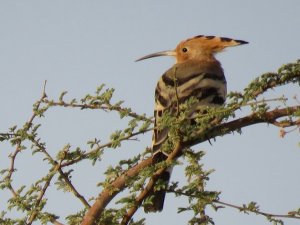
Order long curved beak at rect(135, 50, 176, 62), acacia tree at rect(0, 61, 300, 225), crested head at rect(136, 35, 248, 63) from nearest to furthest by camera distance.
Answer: acacia tree at rect(0, 61, 300, 225) → crested head at rect(136, 35, 248, 63) → long curved beak at rect(135, 50, 176, 62)

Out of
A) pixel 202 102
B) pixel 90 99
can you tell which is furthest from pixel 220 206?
pixel 202 102

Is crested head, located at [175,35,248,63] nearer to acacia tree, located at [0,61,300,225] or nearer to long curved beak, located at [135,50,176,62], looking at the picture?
long curved beak, located at [135,50,176,62]

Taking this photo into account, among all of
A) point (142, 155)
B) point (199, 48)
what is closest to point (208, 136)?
point (142, 155)

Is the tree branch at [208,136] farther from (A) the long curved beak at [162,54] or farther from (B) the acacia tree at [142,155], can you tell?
(A) the long curved beak at [162,54]

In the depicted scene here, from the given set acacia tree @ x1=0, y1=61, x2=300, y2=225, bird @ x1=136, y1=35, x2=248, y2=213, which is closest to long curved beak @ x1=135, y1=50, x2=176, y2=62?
bird @ x1=136, y1=35, x2=248, y2=213

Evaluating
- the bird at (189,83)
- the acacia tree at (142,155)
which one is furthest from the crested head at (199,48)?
the acacia tree at (142,155)

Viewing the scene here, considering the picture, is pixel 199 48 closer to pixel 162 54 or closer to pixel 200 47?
pixel 200 47

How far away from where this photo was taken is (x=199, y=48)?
23.9 feet

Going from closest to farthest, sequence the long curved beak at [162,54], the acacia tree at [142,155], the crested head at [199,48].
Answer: the acacia tree at [142,155], the crested head at [199,48], the long curved beak at [162,54]

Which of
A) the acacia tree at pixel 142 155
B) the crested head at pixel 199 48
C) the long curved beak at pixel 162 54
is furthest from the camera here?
the long curved beak at pixel 162 54

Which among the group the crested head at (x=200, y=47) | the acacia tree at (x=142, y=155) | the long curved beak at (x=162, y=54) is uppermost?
the long curved beak at (x=162, y=54)

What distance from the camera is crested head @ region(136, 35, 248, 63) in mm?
7121

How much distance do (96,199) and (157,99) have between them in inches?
62.9

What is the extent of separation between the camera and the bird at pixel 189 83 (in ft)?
11.5
